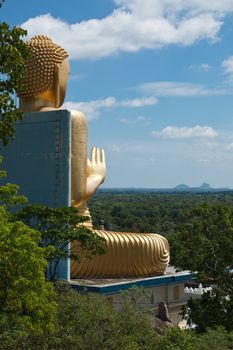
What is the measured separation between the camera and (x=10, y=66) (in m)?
8.27

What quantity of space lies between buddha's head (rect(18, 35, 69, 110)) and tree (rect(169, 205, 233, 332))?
7664 millimetres

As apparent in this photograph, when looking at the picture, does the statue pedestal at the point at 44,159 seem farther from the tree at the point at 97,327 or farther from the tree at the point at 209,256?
the tree at the point at 97,327

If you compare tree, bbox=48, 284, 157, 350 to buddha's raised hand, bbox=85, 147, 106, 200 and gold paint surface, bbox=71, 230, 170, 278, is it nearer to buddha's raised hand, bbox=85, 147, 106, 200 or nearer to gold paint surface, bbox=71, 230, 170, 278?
gold paint surface, bbox=71, 230, 170, 278

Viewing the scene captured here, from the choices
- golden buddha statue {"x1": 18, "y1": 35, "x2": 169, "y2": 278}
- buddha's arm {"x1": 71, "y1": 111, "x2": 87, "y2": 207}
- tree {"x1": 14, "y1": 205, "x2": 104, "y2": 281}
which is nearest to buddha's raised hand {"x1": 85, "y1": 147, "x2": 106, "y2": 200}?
golden buddha statue {"x1": 18, "y1": 35, "x2": 169, "y2": 278}

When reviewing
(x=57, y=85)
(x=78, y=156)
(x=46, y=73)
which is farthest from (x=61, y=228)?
(x=46, y=73)

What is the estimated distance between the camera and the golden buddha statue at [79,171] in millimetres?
20391

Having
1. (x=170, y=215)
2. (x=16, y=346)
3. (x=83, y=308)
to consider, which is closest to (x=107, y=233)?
(x=83, y=308)

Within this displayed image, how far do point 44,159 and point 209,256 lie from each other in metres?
7.11

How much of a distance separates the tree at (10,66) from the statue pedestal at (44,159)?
35.7 feet

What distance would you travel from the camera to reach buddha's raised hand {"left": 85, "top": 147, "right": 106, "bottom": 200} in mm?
21491

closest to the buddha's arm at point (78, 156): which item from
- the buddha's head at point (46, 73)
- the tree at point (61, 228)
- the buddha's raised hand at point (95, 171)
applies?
the buddha's raised hand at point (95, 171)

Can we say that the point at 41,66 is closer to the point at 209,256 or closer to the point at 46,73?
the point at 46,73

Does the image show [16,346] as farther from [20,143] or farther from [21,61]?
[20,143]

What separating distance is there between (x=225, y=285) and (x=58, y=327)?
7.38 meters
